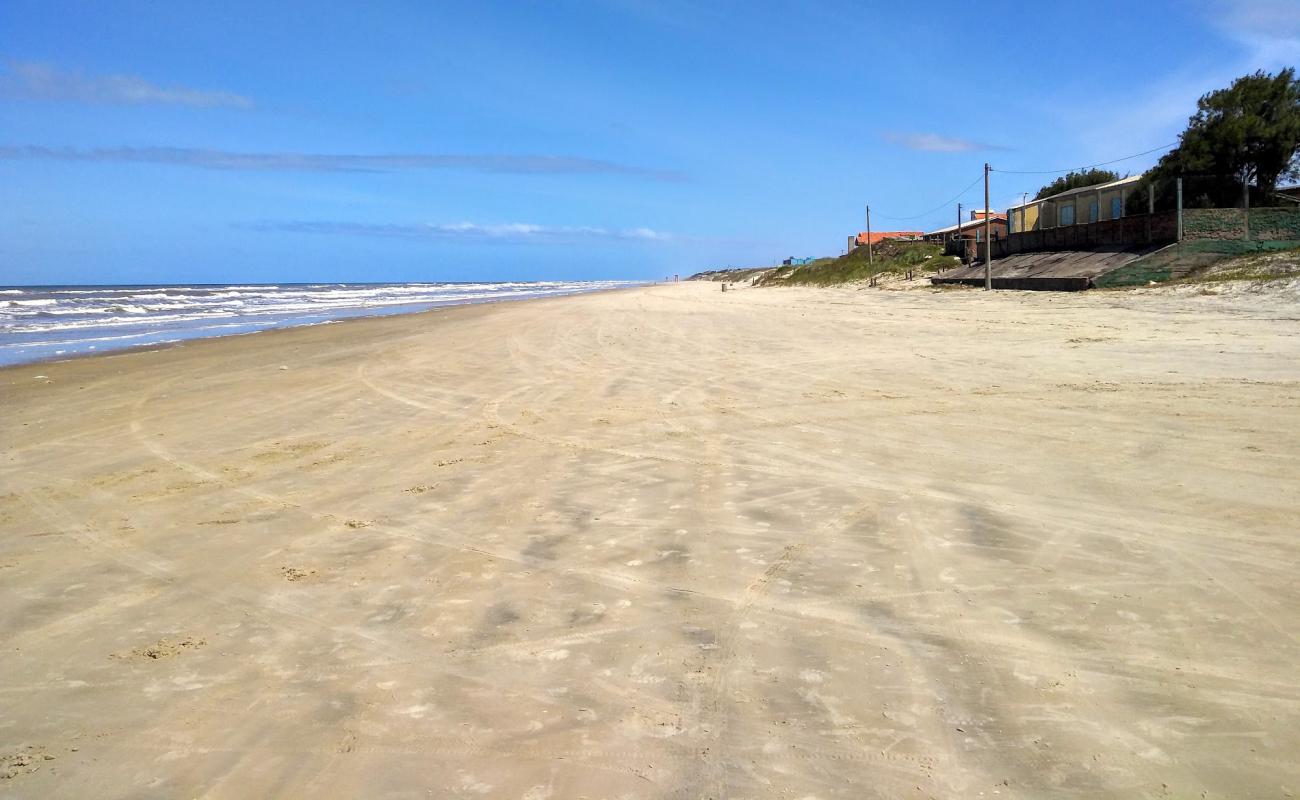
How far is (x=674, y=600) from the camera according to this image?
11.3 feet

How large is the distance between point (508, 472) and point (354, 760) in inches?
131

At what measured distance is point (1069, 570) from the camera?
358 centimetres

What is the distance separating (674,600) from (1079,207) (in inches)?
1537

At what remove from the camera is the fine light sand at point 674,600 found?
2.37 m

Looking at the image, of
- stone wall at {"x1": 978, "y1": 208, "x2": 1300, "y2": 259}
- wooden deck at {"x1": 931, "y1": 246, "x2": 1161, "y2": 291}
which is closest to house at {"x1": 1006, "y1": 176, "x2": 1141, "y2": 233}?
wooden deck at {"x1": 931, "y1": 246, "x2": 1161, "y2": 291}

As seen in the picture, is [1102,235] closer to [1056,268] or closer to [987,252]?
[1056,268]

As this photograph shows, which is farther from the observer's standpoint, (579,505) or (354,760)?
(579,505)

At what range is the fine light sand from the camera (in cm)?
237

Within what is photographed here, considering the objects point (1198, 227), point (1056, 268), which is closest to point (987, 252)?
point (1056, 268)

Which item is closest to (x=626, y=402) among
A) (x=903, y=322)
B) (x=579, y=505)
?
(x=579, y=505)

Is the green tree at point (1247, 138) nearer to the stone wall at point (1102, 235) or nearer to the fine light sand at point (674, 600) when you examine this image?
the stone wall at point (1102, 235)

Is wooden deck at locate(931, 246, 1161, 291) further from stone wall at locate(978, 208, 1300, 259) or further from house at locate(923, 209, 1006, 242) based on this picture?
house at locate(923, 209, 1006, 242)

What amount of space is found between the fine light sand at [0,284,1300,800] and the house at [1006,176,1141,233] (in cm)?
3020

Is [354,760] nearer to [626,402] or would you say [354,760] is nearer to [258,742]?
[258,742]
